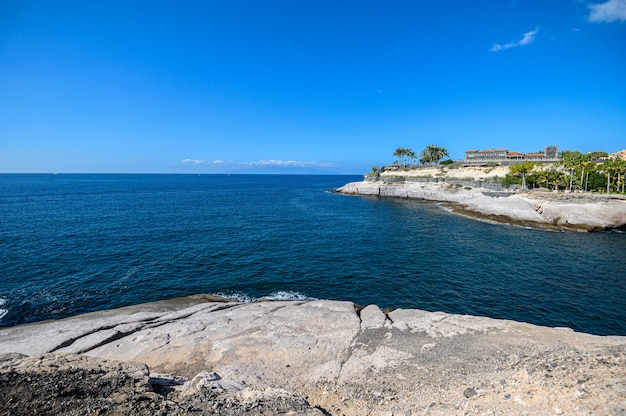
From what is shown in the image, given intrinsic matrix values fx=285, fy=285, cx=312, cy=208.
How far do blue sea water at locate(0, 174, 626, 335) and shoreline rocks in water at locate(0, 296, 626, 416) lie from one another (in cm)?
626

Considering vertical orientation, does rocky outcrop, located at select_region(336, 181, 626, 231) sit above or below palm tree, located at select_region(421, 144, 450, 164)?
below

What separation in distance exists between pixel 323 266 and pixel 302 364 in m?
18.8

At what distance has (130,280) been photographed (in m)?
27.8

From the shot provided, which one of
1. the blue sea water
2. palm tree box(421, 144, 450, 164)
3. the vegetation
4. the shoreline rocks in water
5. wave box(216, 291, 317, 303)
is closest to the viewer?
the shoreline rocks in water

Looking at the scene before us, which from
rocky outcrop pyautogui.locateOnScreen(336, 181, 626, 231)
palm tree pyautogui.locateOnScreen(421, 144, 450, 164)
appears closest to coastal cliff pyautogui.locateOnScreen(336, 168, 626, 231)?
rocky outcrop pyautogui.locateOnScreen(336, 181, 626, 231)

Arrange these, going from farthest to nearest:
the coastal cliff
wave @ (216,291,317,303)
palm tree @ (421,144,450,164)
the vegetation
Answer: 1. palm tree @ (421,144,450,164)
2. the vegetation
3. the coastal cliff
4. wave @ (216,291,317,303)

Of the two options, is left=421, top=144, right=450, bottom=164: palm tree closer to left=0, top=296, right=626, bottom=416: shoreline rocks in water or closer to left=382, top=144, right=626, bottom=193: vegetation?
left=382, top=144, right=626, bottom=193: vegetation

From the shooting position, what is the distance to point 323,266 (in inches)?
1265

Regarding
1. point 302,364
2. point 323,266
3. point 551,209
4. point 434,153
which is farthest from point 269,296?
point 434,153

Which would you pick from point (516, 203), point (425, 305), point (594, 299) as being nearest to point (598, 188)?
point (516, 203)

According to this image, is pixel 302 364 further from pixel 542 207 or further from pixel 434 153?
pixel 434 153

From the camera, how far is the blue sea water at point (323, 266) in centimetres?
2331

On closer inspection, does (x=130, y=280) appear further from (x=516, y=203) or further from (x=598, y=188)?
(x=598, y=188)

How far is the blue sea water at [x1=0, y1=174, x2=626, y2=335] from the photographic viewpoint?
23.3 m
